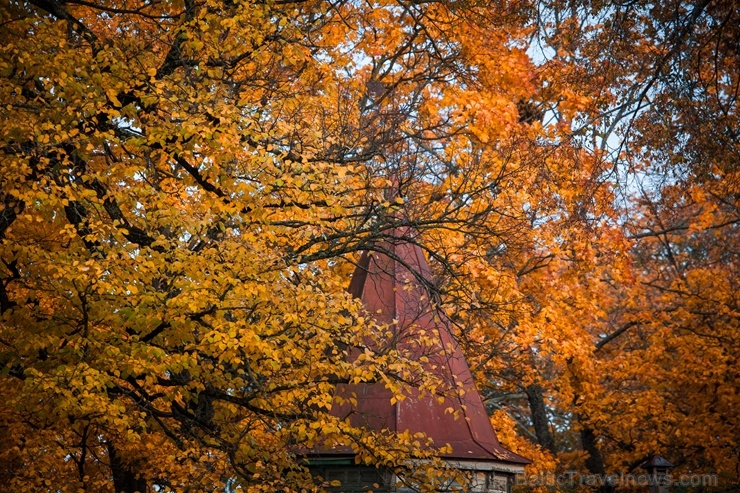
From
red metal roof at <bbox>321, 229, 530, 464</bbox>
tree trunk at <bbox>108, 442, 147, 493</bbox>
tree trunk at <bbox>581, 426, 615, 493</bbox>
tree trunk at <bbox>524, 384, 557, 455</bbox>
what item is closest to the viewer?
red metal roof at <bbox>321, 229, 530, 464</bbox>

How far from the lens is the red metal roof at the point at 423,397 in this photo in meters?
11.2

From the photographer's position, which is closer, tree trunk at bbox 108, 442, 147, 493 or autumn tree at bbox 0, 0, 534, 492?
autumn tree at bbox 0, 0, 534, 492

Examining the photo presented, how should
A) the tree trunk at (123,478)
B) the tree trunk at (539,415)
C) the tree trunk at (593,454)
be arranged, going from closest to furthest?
the tree trunk at (123,478) < the tree trunk at (539,415) < the tree trunk at (593,454)

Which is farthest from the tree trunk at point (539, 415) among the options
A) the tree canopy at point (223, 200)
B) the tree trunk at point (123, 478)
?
the tree trunk at point (123, 478)

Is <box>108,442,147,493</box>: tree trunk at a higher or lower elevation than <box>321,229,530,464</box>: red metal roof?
lower

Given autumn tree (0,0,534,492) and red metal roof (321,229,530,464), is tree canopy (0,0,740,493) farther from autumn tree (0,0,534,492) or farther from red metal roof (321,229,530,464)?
red metal roof (321,229,530,464)

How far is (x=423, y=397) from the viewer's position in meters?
10.7

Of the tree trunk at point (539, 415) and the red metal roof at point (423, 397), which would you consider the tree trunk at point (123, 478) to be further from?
the tree trunk at point (539, 415)

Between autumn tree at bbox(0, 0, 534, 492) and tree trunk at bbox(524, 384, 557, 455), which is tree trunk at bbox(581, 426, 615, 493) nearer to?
tree trunk at bbox(524, 384, 557, 455)

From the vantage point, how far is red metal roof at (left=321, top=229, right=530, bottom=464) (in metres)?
11.2

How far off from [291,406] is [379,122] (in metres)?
4.59

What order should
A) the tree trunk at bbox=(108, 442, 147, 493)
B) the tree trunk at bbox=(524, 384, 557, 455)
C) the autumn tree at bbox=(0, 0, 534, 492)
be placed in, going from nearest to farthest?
the autumn tree at bbox=(0, 0, 534, 492) → the tree trunk at bbox=(108, 442, 147, 493) → the tree trunk at bbox=(524, 384, 557, 455)

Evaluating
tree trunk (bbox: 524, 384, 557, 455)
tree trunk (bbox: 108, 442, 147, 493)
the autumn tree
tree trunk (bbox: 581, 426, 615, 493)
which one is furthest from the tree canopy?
tree trunk (bbox: 581, 426, 615, 493)

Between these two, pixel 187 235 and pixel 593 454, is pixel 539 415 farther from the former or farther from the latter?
pixel 187 235
